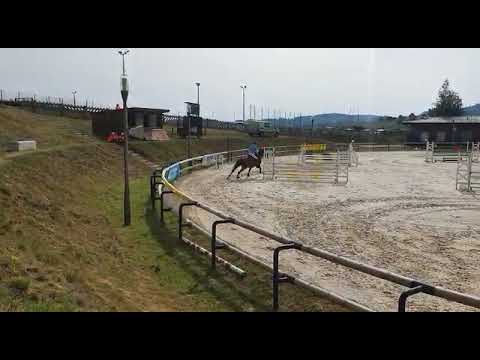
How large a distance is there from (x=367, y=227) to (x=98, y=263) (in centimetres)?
700

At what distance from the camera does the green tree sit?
3689 inches

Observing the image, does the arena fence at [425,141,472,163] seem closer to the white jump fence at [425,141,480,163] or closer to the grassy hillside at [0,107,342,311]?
the white jump fence at [425,141,480,163]

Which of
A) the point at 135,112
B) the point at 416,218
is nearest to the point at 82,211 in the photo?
the point at 416,218

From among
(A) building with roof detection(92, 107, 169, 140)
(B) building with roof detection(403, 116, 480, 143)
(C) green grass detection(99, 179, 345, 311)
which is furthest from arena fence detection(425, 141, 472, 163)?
(A) building with roof detection(92, 107, 169, 140)

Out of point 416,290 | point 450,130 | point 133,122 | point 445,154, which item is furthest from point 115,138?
point 450,130

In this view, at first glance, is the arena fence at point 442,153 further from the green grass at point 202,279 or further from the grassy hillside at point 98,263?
the grassy hillside at point 98,263

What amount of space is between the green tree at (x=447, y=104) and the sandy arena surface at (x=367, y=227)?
8261cm

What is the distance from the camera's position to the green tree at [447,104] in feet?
307

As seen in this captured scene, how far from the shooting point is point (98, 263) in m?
7.38

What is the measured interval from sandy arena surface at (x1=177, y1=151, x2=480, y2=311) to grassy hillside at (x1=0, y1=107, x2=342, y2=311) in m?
1.19

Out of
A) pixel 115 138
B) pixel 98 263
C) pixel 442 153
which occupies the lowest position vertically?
pixel 98 263

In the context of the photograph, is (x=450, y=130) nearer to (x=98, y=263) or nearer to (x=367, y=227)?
(x=367, y=227)

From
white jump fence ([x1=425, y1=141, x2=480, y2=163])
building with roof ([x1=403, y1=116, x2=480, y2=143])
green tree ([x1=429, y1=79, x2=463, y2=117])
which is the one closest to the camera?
white jump fence ([x1=425, y1=141, x2=480, y2=163])

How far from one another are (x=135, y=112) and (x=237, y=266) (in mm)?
30836
